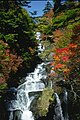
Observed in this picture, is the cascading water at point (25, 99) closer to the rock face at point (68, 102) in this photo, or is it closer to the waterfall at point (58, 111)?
the rock face at point (68, 102)

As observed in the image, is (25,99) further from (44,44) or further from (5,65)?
(44,44)

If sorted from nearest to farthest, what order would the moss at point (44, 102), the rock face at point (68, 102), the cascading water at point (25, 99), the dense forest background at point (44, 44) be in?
the moss at point (44, 102) → the rock face at point (68, 102) → the dense forest background at point (44, 44) → the cascading water at point (25, 99)

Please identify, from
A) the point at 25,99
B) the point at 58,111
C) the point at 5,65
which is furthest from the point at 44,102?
the point at 5,65

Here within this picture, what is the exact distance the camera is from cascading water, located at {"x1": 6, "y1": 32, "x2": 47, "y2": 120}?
2105 centimetres

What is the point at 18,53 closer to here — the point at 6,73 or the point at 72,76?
the point at 6,73

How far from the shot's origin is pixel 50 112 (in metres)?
20.1

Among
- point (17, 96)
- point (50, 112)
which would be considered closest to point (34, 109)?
point (50, 112)

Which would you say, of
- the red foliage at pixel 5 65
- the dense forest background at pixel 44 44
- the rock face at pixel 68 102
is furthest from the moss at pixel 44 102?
the red foliage at pixel 5 65

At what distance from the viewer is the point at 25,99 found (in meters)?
23.0

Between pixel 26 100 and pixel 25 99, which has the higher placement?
pixel 25 99

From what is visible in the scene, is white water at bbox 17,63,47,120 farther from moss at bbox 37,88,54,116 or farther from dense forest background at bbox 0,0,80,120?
moss at bbox 37,88,54,116

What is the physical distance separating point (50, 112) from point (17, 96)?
425cm

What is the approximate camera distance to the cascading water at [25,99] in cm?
2105

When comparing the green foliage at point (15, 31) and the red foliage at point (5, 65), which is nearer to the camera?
the red foliage at point (5, 65)
